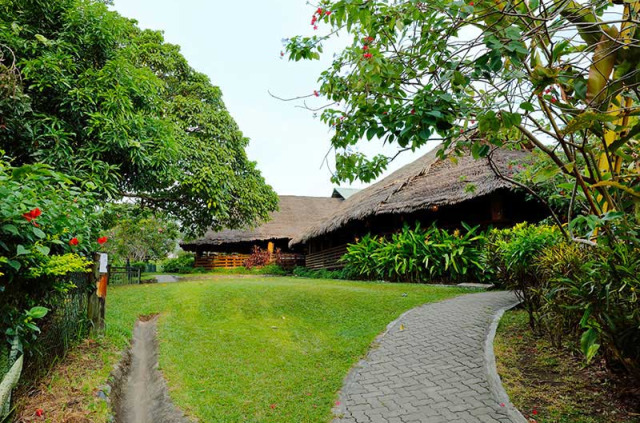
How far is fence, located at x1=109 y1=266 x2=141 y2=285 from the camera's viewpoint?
12.3 metres

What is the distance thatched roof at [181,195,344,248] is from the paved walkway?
14.3 metres

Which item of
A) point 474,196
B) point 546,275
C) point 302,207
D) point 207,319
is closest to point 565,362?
point 546,275

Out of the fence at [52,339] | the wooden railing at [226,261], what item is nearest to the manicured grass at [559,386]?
the fence at [52,339]

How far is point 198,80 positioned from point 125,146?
6878mm

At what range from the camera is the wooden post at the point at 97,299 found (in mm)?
4449

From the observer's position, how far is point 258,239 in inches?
845

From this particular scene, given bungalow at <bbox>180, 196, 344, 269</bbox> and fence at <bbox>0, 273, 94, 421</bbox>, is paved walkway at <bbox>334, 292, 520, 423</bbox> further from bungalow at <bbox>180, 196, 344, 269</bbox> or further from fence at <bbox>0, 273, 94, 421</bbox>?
bungalow at <bbox>180, 196, 344, 269</bbox>

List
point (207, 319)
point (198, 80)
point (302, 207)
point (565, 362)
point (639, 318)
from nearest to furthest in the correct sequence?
point (639, 318) → point (565, 362) → point (207, 319) → point (198, 80) → point (302, 207)

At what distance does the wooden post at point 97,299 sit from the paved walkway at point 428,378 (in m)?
3.10

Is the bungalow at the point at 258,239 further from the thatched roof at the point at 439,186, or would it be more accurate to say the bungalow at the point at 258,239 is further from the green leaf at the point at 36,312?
the green leaf at the point at 36,312

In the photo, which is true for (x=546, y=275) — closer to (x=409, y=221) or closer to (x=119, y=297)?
(x=409, y=221)

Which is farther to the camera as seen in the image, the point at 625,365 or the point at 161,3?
the point at 161,3

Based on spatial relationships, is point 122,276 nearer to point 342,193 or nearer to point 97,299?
point 97,299

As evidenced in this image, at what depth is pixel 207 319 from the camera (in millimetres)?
6328
